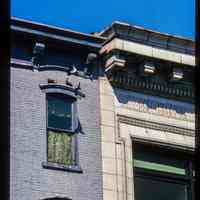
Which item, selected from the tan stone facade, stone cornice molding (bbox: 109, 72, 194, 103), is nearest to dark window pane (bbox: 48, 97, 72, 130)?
the tan stone facade

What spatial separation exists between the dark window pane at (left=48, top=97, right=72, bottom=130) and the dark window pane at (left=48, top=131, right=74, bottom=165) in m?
0.22

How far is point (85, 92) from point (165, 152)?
2.47 metres

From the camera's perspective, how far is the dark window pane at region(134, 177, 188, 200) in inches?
626

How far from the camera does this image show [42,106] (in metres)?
15.2

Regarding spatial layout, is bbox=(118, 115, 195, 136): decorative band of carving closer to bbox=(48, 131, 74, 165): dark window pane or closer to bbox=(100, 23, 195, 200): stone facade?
bbox=(100, 23, 195, 200): stone facade

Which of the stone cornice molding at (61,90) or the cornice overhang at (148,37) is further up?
the cornice overhang at (148,37)

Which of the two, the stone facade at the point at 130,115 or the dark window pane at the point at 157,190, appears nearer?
the stone facade at the point at 130,115

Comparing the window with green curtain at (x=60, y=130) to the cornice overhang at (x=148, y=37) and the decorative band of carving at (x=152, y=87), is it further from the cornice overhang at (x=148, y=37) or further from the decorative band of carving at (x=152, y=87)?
the cornice overhang at (x=148, y=37)

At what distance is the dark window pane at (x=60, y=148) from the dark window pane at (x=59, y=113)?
22cm

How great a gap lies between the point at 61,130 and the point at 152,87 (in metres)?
2.83

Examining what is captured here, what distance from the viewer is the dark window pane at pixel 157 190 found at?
52.1ft

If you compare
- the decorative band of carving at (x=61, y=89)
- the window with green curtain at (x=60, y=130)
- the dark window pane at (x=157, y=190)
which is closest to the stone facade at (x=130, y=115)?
the dark window pane at (x=157, y=190)

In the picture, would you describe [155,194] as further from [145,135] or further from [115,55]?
[115,55]

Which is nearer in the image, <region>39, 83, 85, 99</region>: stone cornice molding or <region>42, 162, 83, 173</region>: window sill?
<region>42, 162, 83, 173</region>: window sill
